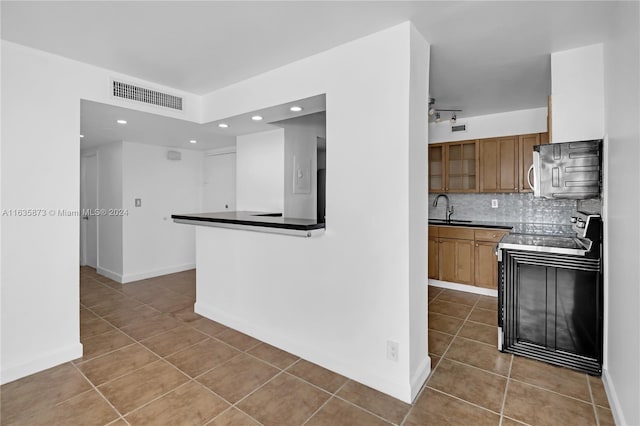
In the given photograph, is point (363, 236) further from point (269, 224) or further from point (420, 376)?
point (420, 376)

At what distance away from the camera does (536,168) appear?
2703 millimetres

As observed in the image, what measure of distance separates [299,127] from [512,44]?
2435 millimetres

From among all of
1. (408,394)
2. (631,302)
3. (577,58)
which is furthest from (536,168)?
(408,394)

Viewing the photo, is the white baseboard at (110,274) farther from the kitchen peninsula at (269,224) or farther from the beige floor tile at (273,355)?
the beige floor tile at (273,355)

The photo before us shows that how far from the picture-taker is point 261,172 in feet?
13.9

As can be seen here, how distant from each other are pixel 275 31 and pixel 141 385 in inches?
103

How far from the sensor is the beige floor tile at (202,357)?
2.46 meters

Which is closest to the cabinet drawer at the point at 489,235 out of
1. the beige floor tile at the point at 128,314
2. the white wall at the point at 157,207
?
the beige floor tile at the point at 128,314

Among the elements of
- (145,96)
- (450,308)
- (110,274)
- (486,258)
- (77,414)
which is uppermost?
(145,96)

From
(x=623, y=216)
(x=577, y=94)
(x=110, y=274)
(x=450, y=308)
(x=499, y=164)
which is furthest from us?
(x=110, y=274)

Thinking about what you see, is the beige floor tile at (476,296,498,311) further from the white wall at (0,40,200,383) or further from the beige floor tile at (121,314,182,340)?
the white wall at (0,40,200,383)

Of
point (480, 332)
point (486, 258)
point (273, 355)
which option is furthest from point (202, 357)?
point (486, 258)

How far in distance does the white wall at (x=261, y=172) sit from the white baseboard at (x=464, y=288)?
247 cm

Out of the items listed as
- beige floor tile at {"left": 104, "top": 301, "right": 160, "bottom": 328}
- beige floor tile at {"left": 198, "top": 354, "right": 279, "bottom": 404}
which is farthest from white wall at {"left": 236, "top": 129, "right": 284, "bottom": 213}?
beige floor tile at {"left": 198, "top": 354, "right": 279, "bottom": 404}
